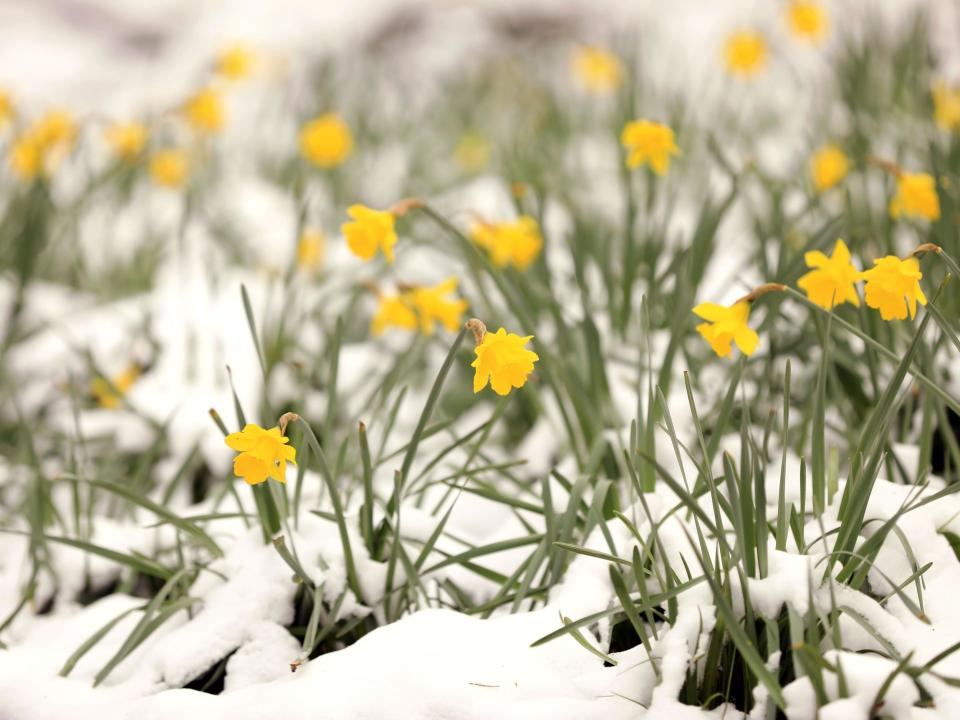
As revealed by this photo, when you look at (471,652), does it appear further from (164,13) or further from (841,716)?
(164,13)

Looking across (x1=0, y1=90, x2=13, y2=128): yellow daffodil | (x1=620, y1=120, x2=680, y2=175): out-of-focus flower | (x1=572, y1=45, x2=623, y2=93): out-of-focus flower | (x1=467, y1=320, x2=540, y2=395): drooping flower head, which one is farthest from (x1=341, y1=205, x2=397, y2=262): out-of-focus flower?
(x1=572, y1=45, x2=623, y2=93): out-of-focus flower

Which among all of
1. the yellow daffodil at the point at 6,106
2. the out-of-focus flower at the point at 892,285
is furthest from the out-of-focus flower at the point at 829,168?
the yellow daffodil at the point at 6,106

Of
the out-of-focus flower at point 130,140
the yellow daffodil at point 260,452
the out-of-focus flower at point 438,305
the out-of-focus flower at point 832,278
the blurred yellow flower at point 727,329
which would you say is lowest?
the yellow daffodil at point 260,452

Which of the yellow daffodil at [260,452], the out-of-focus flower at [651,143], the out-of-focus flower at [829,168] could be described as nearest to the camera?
the yellow daffodil at [260,452]

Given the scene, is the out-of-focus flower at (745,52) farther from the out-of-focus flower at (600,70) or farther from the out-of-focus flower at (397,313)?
the out-of-focus flower at (397,313)

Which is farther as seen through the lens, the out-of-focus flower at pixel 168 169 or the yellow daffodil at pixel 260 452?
the out-of-focus flower at pixel 168 169

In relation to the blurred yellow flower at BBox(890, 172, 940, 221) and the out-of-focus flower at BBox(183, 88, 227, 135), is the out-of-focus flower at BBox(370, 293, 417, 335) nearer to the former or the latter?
the blurred yellow flower at BBox(890, 172, 940, 221)
